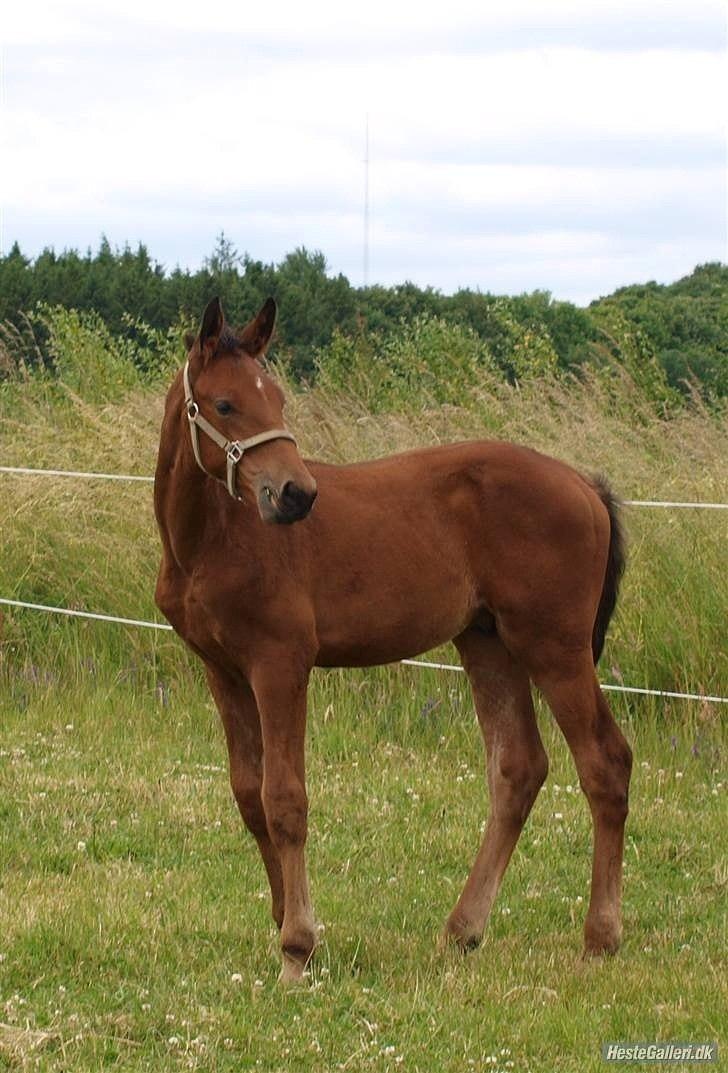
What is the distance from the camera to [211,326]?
457 cm

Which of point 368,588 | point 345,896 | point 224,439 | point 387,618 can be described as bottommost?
point 345,896

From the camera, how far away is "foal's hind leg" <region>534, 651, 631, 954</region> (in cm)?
506

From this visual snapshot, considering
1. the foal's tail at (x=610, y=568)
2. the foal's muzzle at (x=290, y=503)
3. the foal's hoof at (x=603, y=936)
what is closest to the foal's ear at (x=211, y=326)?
the foal's muzzle at (x=290, y=503)

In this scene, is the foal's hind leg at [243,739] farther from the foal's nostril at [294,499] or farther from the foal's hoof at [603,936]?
the foal's hoof at [603,936]

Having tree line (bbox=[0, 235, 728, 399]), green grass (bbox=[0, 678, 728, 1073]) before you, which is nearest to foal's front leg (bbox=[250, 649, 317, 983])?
green grass (bbox=[0, 678, 728, 1073])

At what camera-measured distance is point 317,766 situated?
24.3 ft

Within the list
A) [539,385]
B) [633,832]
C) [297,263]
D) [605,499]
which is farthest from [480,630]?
[297,263]

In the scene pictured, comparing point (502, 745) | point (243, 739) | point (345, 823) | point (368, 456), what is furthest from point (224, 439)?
point (368, 456)

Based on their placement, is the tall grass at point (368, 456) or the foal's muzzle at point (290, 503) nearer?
the foal's muzzle at point (290, 503)

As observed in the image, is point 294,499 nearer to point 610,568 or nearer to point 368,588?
point 368,588

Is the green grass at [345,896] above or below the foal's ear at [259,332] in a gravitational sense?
below

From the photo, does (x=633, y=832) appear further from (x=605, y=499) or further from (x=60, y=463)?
(x=60, y=463)

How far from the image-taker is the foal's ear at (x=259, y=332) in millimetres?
4660

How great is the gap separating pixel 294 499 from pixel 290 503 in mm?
17
